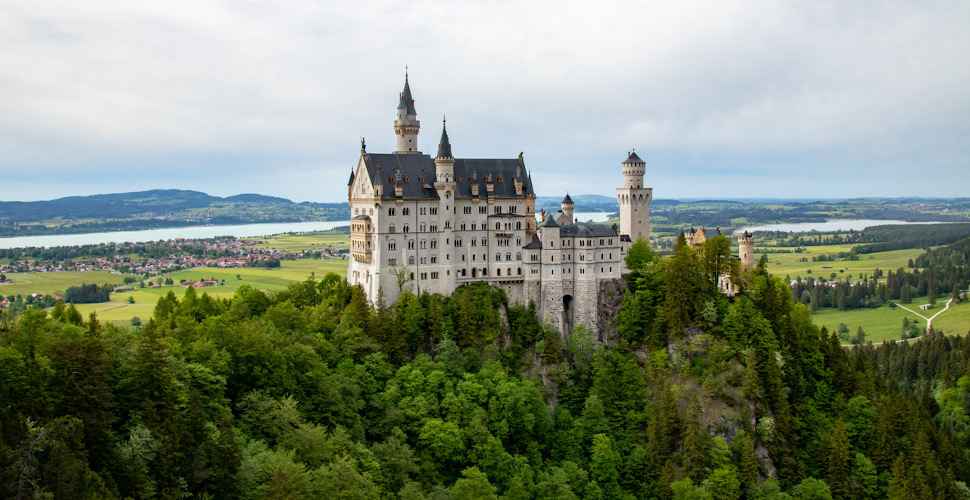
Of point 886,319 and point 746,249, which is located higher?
point 746,249

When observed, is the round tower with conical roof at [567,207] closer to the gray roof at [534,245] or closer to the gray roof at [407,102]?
the gray roof at [534,245]

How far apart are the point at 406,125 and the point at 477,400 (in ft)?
109

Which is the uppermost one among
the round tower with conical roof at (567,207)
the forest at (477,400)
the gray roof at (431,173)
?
the gray roof at (431,173)

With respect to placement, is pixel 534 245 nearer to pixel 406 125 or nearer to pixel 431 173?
pixel 431 173

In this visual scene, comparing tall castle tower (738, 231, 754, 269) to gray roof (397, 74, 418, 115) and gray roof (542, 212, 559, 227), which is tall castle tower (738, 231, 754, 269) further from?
gray roof (397, 74, 418, 115)

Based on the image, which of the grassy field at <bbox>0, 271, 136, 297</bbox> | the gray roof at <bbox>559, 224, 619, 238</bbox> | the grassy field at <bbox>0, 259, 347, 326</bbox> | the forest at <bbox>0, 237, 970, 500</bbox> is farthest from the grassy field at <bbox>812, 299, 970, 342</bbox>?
the grassy field at <bbox>0, 271, 136, 297</bbox>

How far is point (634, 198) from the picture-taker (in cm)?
9325

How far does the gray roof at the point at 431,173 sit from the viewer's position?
8306cm

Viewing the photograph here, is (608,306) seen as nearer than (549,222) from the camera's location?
No

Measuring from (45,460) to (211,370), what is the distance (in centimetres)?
1551

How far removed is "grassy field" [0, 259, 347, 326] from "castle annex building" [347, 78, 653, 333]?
137 feet

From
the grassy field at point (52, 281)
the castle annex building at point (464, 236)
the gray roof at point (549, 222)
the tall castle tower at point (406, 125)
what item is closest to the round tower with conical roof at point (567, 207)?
the castle annex building at point (464, 236)

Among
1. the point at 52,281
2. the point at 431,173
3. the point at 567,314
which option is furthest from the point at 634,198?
the point at 52,281

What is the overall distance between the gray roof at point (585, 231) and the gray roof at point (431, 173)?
21.1ft
